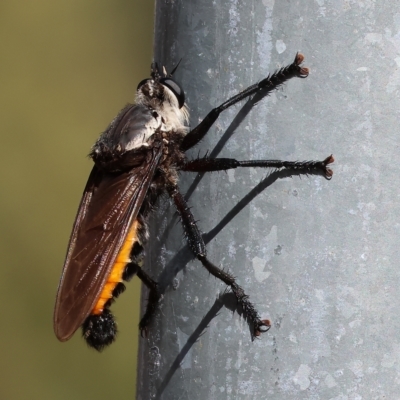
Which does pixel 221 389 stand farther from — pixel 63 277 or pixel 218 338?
pixel 63 277

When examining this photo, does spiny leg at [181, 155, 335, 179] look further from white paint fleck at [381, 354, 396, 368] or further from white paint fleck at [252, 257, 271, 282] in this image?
white paint fleck at [381, 354, 396, 368]

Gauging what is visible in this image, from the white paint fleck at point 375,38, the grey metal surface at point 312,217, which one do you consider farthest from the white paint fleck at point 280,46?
the white paint fleck at point 375,38

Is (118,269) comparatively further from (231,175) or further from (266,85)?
(266,85)

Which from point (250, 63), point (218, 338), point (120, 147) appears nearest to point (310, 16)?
point (250, 63)

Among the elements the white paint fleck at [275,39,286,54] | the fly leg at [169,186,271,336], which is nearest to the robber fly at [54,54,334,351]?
the fly leg at [169,186,271,336]

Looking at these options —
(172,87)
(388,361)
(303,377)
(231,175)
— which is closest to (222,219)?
(231,175)

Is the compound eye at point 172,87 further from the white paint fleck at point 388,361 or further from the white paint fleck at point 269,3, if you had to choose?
the white paint fleck at point 388,361

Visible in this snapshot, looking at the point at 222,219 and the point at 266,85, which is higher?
the point at 266,85
